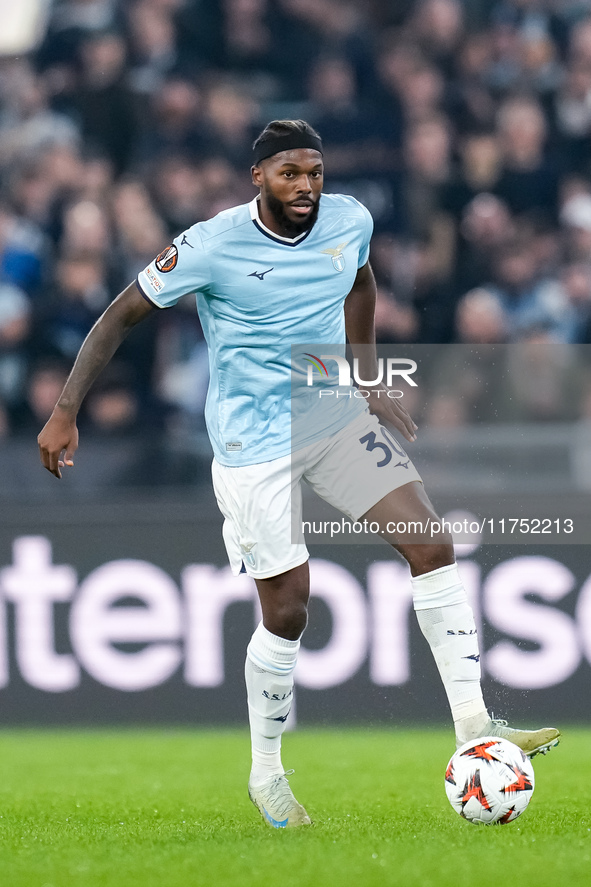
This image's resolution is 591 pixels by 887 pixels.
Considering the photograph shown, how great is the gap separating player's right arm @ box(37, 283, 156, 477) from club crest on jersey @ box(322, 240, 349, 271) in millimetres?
642

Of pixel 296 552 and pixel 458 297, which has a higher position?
pixel 458 297

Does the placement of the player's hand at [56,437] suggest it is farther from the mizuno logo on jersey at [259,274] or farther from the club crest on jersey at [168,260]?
the mizuno logo on jersey at [259,274]

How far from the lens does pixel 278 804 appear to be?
4.43 metres

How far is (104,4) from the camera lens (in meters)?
9.73

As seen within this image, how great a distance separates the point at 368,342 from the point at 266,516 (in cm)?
A: 87

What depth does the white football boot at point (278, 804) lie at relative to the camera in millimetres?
4379

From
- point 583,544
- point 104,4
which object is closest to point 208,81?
point 104,4

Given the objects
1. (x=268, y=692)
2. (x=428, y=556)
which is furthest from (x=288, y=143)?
(x=268, y=692)

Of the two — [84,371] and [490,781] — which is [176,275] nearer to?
[84,371]

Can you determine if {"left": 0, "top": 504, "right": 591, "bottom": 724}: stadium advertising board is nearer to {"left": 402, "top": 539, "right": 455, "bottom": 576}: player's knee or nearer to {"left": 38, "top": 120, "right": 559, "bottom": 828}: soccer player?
{"left": 38, "top": 120, "right": 559, "bottom": 828}: soccer player

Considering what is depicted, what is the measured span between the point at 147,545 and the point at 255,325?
2.88 metres

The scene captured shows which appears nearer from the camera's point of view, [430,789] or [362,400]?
[362,400]

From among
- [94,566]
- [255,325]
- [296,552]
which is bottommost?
[94,566]

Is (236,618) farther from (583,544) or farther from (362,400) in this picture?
(362,400)
